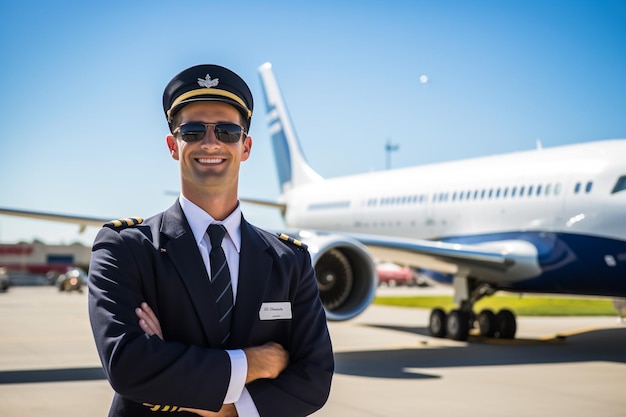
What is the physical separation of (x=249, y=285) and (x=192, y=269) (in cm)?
17

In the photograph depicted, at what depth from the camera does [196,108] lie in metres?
2.30

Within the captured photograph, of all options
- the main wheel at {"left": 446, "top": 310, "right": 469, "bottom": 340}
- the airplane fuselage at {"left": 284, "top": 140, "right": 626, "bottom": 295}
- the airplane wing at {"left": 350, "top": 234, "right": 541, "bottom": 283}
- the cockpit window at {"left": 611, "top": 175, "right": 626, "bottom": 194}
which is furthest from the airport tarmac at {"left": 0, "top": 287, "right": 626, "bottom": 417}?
the cockpit window at {"left": 611, "top": 175, "right": 626, "bottom": 194}

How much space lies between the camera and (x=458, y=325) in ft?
43.1

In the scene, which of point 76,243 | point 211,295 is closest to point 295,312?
point 211,295

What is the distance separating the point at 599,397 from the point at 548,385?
835 mm

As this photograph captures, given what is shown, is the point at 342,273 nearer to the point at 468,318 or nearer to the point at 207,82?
the point at 468,318

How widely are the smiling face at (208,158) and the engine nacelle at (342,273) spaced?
25.9 feet

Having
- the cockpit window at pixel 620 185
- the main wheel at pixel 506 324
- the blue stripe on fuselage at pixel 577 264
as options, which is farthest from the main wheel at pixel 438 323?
the cockpit window at pixel 620 185

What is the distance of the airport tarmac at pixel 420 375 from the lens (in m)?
7.00

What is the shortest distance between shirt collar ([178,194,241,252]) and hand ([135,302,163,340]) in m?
0.23

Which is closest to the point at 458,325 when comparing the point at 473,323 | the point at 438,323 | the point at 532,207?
the point at 438,323

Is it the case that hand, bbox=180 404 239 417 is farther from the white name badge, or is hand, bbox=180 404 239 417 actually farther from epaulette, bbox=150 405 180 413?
the white name badge

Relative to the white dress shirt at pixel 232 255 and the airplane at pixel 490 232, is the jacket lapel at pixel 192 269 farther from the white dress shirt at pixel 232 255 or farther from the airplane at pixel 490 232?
the airplane at pixel 490 232

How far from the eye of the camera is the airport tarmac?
7.00 metres
